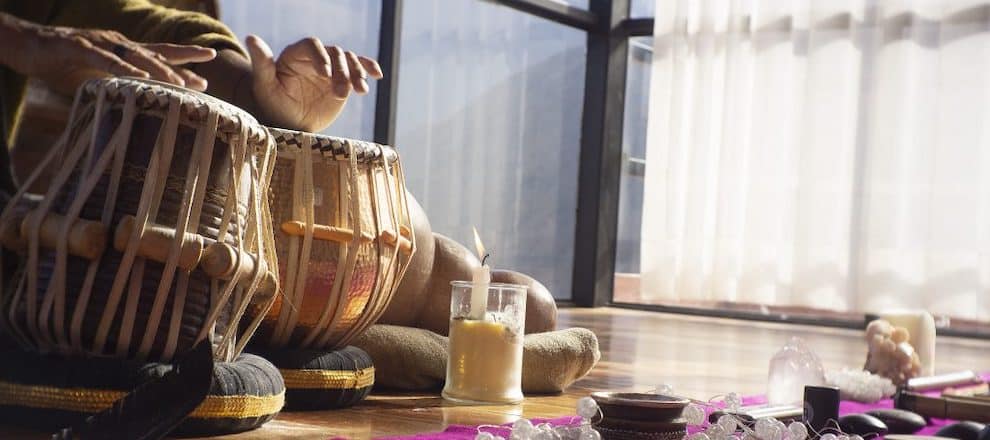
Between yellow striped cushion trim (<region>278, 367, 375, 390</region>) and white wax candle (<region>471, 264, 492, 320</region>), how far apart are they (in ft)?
0.51

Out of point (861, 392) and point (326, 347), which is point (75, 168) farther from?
point (861, 392)

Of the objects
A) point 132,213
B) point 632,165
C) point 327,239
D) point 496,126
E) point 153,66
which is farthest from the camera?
point 632,165

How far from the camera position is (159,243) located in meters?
1.05

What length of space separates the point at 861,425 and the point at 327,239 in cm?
63

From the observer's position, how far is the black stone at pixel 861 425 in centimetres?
125

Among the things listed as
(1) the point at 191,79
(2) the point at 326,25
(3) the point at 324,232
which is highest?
(2) the point at 326,25

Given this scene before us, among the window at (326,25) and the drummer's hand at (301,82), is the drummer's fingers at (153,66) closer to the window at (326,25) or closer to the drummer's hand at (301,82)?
the drummer's hand at (301,82)

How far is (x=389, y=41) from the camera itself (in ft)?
13.9

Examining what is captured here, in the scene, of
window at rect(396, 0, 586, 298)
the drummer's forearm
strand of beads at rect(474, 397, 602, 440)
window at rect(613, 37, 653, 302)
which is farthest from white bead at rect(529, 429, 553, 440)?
window at rect(613, 37, 653, 302)

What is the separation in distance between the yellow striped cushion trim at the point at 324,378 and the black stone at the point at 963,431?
0.67m

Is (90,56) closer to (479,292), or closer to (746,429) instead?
(479,292)

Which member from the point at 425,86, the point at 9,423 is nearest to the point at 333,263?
the point at 9,423

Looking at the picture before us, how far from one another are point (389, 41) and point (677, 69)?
152cm

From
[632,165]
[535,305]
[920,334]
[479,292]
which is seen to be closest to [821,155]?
[632,165]
